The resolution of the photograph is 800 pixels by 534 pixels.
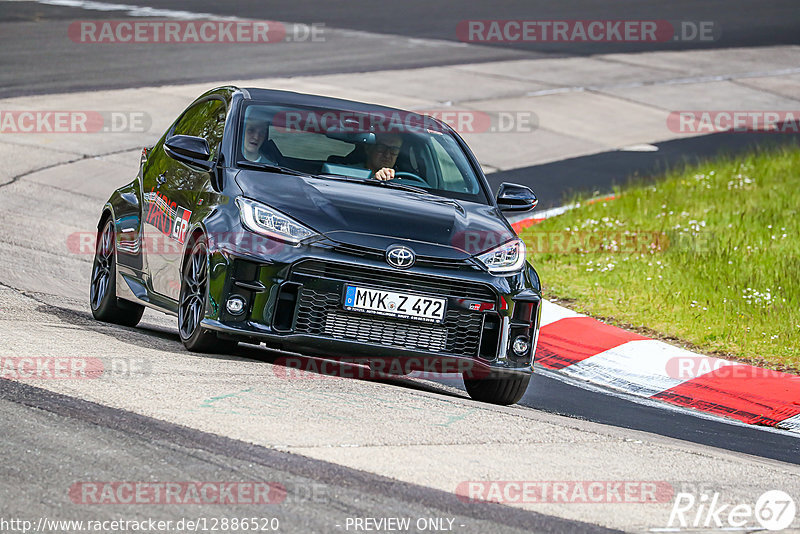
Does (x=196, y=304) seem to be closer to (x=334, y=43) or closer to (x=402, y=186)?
(x=402, y=186)

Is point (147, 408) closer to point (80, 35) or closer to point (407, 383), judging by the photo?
point (407, 383)

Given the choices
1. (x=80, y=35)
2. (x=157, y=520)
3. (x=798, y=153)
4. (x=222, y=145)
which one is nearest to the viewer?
(x=157, y=520)

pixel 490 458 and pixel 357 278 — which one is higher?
pixel 357 278

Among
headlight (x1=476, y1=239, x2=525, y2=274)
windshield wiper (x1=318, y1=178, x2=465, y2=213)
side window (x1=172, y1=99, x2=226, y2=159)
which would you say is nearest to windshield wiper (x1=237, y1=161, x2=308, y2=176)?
windshield wiper (x1=318, y1=178, x2=465, y2=213)

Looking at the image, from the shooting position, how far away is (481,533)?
4.81 metres

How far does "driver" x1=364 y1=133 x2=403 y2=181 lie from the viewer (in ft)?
26.9

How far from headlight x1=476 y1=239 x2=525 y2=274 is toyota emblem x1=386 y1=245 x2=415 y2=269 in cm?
43

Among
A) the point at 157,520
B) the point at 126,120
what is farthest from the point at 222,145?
the point at 126,120

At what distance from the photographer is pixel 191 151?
7859mm

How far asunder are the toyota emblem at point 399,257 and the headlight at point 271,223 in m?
0.41

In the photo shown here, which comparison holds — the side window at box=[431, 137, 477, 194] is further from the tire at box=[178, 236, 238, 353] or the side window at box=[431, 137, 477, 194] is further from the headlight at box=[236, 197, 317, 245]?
the tire at box=[178, 236, 238, 353]

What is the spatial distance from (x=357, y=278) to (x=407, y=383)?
1361 mm

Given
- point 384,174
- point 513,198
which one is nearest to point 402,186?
point 384,174

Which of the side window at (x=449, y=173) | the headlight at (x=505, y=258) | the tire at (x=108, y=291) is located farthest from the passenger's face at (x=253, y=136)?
the headlight at (x=505, y=258)
